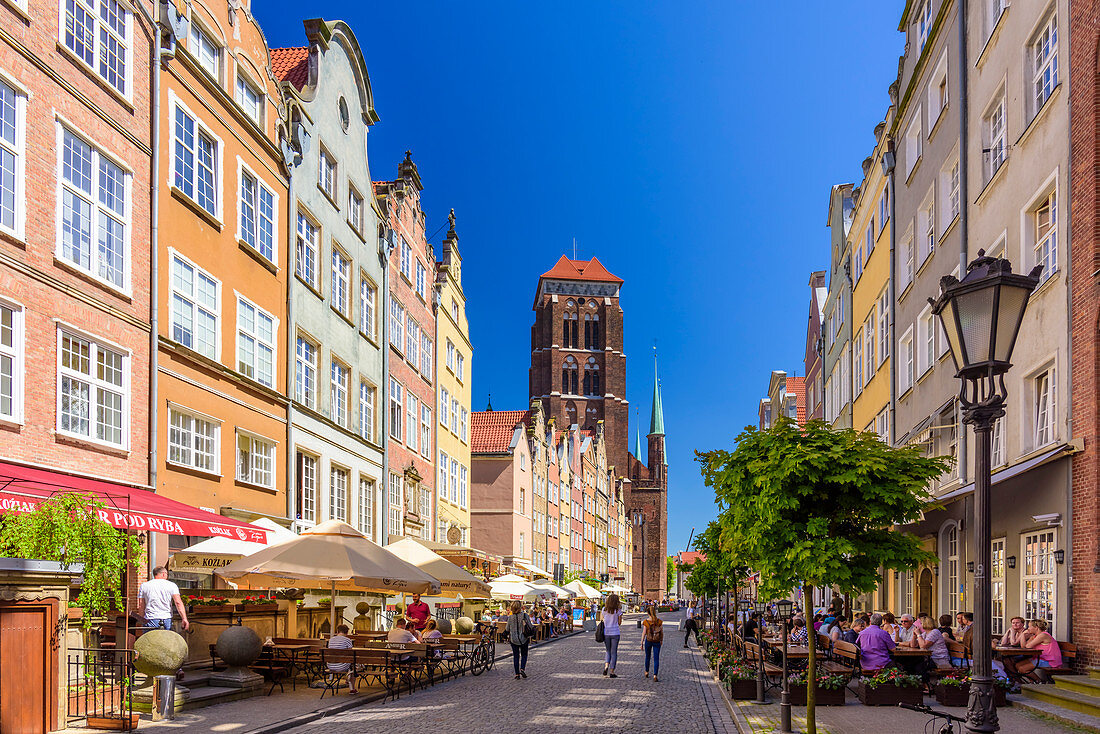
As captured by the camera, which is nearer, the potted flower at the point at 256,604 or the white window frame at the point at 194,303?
the potted flower at the point at 256,604

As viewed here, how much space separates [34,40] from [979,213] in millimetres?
16970

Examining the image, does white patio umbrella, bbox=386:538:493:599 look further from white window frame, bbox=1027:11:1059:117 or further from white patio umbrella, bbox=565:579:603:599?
white patio umbrella, bbox=565:579:603:599

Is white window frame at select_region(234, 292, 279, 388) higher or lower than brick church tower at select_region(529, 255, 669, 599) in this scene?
lower

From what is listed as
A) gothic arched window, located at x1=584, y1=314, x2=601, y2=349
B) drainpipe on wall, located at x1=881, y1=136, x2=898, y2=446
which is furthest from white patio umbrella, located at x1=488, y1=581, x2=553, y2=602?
gothic arched window, located at x1=584, y1=314, x2=601, y2=349

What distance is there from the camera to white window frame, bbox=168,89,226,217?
2020 centimetres

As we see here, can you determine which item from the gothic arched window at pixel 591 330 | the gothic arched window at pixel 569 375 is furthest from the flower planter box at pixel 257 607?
the gothic arched window at pixel 591 330

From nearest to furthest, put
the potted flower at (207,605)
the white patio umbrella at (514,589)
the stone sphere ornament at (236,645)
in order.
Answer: the stone sphere ornament at (236,645)
the potted flower at (207,605)
the white patio umbrella at (514,589)

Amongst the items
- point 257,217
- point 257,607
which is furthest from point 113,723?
point 257,217

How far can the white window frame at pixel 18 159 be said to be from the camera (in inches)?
603

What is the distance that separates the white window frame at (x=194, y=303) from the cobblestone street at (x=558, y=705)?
8.12 metres

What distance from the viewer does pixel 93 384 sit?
1706cm

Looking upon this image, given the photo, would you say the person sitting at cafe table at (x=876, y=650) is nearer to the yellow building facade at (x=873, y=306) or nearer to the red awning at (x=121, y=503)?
the red awning at (x=121, y=503)

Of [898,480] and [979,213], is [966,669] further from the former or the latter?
[979,213]

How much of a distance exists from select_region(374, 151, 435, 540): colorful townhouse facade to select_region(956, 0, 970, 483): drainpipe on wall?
19012 mm
